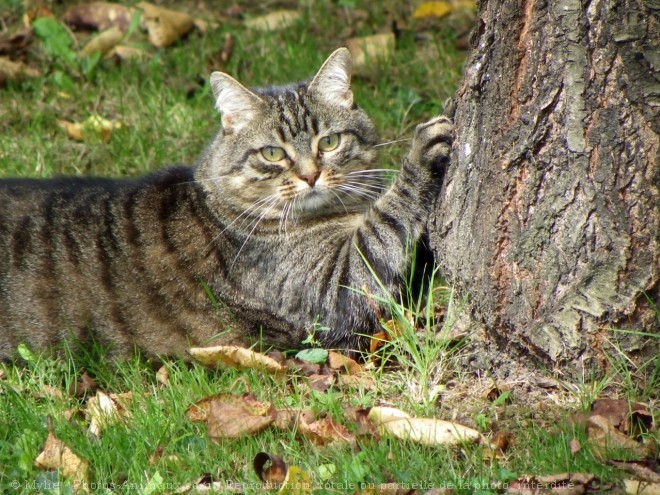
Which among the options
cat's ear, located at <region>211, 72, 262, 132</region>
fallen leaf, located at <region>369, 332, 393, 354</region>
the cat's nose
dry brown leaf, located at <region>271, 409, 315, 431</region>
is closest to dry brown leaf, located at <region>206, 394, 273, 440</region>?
dry brown leaf, located at <region>271, 409, 315, 431</region>

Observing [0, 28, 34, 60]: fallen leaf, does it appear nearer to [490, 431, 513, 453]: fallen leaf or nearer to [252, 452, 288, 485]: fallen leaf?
[252, 452, 288, 485]: fallen leaf

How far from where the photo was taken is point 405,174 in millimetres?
3496

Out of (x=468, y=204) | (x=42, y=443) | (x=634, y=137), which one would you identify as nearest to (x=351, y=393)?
(x=468, y=204)

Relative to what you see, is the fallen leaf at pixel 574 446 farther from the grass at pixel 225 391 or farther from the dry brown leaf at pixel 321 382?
the dry brown leaf at pixel 321 382

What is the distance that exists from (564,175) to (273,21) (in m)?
3.66

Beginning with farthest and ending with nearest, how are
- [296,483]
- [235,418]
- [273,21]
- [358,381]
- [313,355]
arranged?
[273,21] → [313,355] → [358,381] → [235,418] → [296,483]

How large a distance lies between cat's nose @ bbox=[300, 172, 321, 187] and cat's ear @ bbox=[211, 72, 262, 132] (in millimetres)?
394

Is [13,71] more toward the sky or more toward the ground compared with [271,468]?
more toward the sky

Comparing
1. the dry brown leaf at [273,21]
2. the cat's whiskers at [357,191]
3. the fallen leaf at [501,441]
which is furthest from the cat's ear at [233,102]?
the dry brown leaf at [273,21]

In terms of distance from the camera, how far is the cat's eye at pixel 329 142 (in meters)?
3.79

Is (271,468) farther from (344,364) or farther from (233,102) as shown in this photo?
(233,102)

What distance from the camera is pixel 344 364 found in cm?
342

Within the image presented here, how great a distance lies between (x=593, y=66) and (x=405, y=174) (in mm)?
1028

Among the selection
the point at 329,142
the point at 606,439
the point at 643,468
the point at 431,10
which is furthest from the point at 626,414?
the point at 431,10
